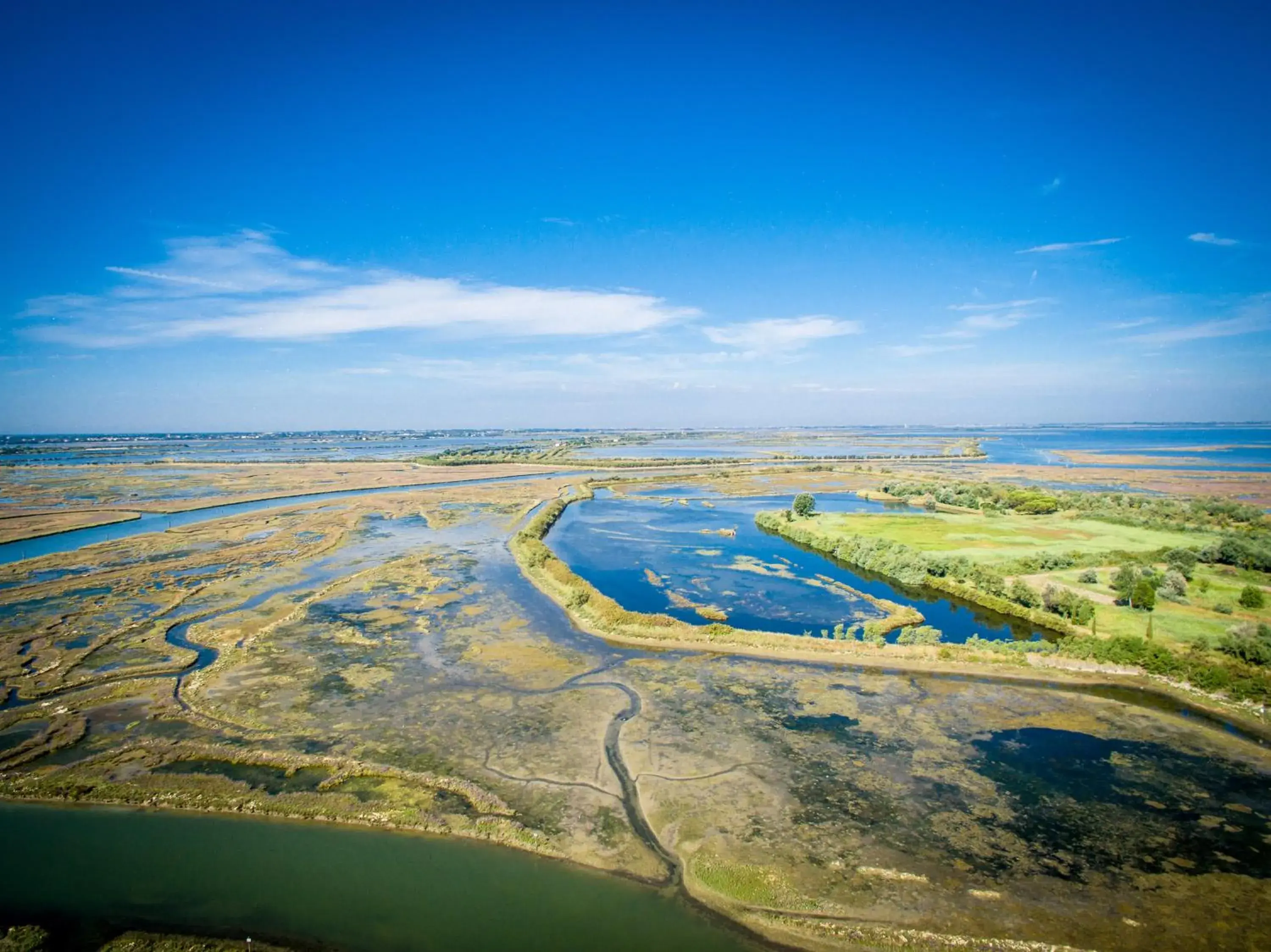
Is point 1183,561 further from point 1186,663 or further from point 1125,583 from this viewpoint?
point 1186,663

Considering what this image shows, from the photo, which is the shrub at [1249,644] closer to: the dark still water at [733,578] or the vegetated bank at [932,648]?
the vegetated bank at [932,648]

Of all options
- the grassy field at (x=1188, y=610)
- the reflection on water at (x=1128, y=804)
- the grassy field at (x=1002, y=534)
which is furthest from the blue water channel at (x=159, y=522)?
the grassy field at (x=1188, y=610)

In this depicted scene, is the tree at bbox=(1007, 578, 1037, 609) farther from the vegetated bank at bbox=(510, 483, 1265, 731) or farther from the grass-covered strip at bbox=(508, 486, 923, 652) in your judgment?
the grass-covered strip at bbox=(508, 486, 923, 652)

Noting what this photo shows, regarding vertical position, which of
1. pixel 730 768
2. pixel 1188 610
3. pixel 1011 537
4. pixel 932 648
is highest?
pixel 1011 537

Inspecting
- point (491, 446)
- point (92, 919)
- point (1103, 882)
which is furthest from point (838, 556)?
point (491, 446)

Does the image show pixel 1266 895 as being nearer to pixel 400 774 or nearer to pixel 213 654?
pixel 400 774

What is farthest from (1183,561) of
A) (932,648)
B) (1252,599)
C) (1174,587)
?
(932,648)
